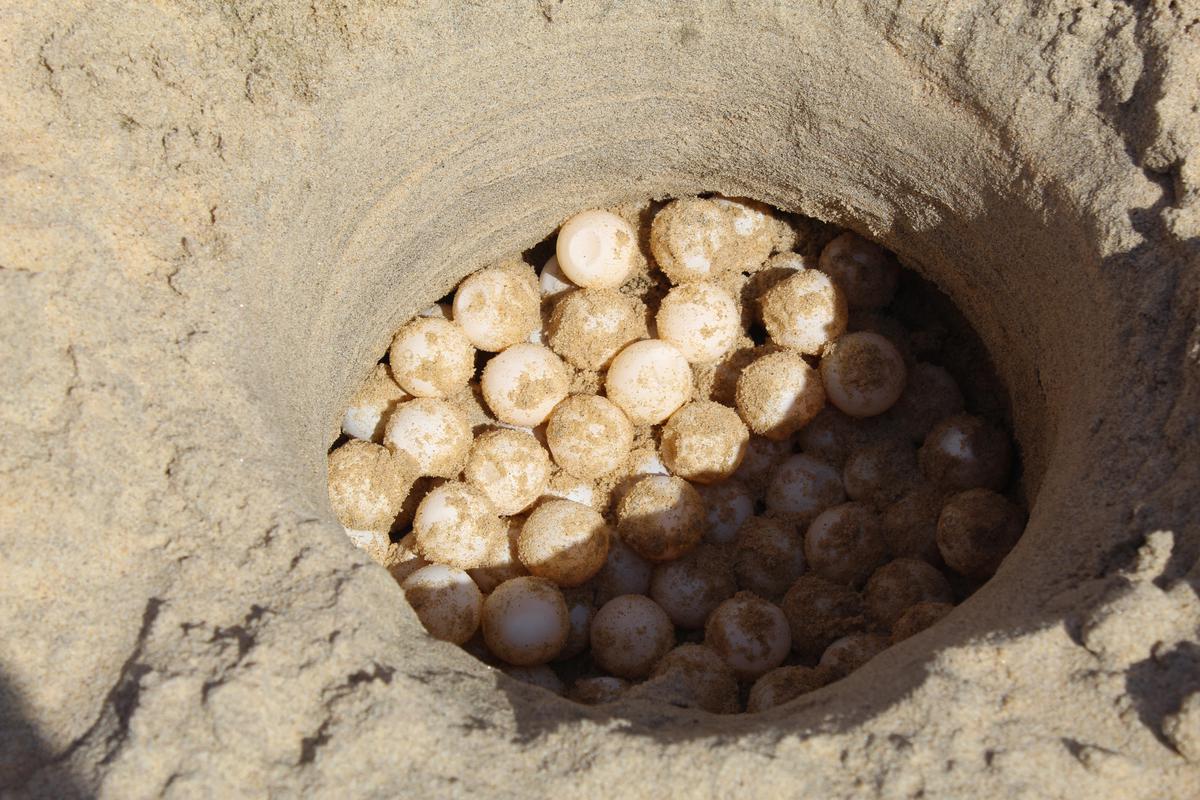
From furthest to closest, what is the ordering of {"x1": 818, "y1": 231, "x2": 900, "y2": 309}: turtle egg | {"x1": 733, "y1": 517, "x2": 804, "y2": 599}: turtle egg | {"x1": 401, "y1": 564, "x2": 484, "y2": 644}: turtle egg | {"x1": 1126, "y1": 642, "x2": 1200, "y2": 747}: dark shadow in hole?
{"x1": 818, "y1": 231, "x2": 900, "y2": 309}: turtle egg, {"x1": 733, "y1": 517, "x2": 804, "y2": 599}: turtle egg, {"x1": 401, "y1": 564, "x2": 484, "y2": 644}: turtle egg, {"x1": 1126, "y1": 642, "x2": 1200, "y2": 747}: dark shadow in hole

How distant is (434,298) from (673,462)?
87cm

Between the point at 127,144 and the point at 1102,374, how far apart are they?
2127 mm

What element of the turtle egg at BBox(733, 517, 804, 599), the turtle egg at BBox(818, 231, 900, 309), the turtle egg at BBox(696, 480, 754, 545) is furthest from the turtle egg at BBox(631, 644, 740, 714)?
the turtle egg at BBox(818, 231, 900, 309)

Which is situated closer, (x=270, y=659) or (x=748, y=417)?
(x=270, y=659)

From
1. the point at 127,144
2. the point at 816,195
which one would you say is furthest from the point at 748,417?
the point at 127,144

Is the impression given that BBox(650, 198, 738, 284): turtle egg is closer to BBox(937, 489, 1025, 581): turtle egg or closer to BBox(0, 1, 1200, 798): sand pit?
BBox(0, 1, 1200, 798): sand pit

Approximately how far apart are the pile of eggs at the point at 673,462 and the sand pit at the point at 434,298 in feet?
0.64

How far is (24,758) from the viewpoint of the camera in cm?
168

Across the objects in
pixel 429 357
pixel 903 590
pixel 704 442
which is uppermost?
pixel 429 357

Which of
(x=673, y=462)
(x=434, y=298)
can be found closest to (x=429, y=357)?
(x=434, y=298)

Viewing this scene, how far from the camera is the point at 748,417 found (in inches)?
120

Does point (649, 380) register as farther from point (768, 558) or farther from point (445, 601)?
point (445, 601)

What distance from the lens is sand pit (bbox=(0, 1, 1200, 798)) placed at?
164 centimetres

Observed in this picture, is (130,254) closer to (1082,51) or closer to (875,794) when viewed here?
(875,794)
